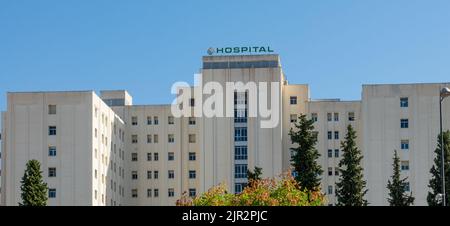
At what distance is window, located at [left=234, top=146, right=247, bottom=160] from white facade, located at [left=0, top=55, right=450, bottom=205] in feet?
0.38

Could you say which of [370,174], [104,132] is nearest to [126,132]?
[104,132]

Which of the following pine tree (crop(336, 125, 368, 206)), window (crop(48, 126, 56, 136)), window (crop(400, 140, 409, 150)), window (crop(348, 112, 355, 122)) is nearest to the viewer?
pine tree (crop(336, 125, 368, 206))

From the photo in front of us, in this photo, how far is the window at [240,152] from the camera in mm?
108125

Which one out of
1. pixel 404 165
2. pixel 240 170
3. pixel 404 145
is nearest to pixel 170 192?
pixel 240 170

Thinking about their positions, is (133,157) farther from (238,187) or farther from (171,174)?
(238,187)

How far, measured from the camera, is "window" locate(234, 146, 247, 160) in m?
108

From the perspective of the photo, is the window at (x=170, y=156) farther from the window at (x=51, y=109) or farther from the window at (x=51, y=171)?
the window at (x=51, y=171)

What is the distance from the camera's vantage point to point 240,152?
108 meters

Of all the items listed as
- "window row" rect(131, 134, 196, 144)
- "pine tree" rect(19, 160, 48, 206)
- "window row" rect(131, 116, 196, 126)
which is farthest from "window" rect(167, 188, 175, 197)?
"pine tree" rect(19, 160, 48, 206)

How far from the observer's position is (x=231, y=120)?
4277 inches

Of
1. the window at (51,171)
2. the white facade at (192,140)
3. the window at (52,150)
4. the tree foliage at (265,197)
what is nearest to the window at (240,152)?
the white facade at (192,140)

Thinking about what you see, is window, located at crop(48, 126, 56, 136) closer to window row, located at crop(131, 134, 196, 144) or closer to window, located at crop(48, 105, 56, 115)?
window, located at crop(48, 105, 56, 115)

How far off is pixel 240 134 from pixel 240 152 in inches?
82.0

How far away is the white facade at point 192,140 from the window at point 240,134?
0.12m
